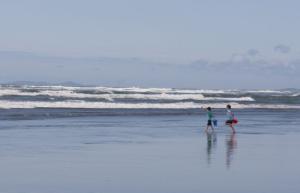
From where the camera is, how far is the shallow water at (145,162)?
44.0ft

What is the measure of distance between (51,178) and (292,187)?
4956 mm

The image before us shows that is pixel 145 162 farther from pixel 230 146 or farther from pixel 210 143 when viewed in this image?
pixel 210 143

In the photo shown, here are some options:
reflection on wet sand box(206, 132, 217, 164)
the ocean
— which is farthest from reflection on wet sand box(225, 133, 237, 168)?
reflection on wet sand box(206, 132, 217, 164)

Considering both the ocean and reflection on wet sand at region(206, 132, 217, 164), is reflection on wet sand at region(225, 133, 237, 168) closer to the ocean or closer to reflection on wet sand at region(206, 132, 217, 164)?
the ocean

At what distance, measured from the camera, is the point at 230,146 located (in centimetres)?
2222

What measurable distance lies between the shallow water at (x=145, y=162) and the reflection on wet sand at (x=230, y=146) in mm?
13

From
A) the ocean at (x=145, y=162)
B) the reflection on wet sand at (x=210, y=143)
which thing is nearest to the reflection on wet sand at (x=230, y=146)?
the ocean at (x=145, y=162)

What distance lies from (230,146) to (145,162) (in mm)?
5883

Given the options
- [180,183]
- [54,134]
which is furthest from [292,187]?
[54,134]

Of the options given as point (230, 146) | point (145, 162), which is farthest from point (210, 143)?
point (145, 162)

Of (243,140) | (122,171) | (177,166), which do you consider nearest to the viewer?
(122,171)

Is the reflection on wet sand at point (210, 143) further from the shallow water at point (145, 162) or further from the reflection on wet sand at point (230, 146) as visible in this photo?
the reflection on wet sand at point (230, 146)

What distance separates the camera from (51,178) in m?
14.1

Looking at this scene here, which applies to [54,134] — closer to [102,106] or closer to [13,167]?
[13,167]
